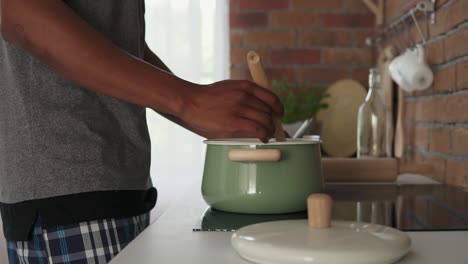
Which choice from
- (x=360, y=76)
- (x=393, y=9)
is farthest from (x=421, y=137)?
(x=360, y=76)

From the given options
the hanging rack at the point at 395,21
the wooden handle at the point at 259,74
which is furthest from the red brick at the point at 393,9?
the wooden handle at the point at 259,74

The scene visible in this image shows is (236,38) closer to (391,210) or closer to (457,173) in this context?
(457,173)

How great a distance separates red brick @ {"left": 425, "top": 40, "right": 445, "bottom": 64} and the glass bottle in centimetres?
20

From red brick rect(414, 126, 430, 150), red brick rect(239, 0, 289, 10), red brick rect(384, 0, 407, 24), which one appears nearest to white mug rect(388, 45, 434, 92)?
red brick rect(414, 126, 430, 150)

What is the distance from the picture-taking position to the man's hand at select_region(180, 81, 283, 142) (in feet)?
2.27

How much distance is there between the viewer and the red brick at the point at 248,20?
2.30 metres

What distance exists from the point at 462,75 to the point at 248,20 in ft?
4.23

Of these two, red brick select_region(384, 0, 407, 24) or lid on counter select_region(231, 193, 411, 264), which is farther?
red brick select_region(384, 0, 407, 24)

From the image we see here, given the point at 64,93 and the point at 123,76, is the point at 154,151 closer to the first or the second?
the point at 64,93

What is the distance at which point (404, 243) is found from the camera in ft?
1.85

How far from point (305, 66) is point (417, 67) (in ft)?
3.22

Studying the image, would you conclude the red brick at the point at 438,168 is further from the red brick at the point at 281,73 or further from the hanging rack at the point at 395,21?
the red brick at the point at 281,73

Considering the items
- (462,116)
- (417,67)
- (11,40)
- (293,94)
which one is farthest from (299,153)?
(293,94)

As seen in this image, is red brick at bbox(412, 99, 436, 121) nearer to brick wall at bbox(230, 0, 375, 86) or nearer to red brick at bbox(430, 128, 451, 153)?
red brick at bbox(430, 128, 451, 153)
